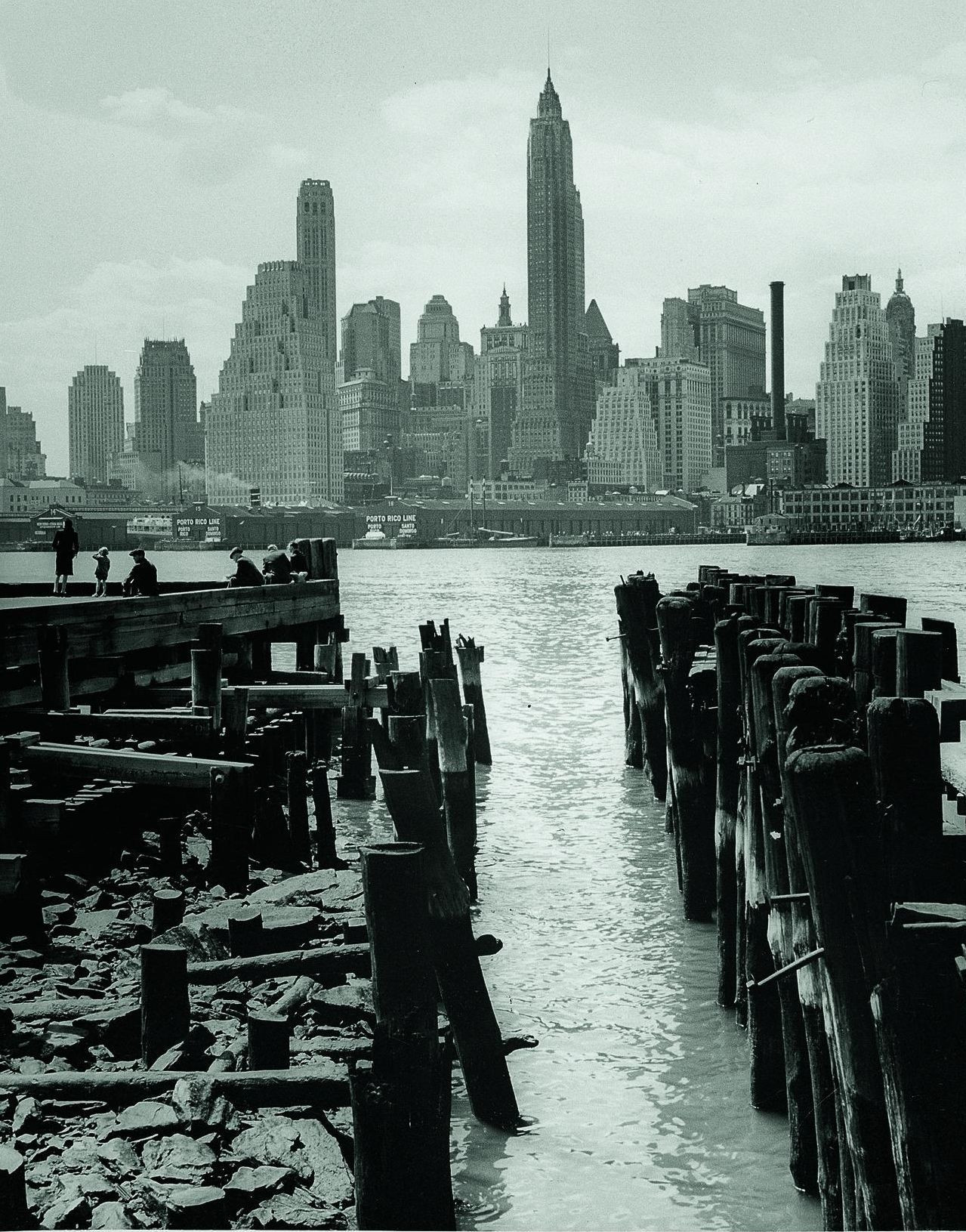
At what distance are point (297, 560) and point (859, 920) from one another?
20.8 metres

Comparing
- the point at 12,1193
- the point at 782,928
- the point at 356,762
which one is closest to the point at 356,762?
the point at 356,762

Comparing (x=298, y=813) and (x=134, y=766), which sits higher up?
(x=134, y=766)

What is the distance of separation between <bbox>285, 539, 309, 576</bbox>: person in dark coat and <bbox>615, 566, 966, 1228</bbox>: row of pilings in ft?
52.9

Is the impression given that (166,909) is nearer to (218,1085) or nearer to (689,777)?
(218,1085)

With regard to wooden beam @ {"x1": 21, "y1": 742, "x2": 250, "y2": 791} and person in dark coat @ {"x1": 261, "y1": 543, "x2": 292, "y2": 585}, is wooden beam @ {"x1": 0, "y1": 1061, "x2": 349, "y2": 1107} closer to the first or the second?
wooden beam @ {"x1": 21, "y1": 742, "x2": 250, "y2": 791}

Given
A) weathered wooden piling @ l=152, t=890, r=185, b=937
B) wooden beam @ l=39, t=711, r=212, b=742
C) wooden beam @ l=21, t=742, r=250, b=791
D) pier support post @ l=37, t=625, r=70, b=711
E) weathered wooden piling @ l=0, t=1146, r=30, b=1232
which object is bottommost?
weathered wooden piling @ l=152, t=890, r=185, b=937

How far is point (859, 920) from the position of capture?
4.64 m

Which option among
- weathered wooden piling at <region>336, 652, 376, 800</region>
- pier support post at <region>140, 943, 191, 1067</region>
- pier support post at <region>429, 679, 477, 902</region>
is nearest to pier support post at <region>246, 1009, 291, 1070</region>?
pier support post at <region>140, 943, 191, 1067</region>

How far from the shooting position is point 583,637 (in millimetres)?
49062

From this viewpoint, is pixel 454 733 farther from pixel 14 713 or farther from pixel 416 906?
pixel 416 906

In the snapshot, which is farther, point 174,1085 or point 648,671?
point 648,671

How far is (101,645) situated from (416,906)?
9.60 meters

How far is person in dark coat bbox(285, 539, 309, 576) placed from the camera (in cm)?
2469

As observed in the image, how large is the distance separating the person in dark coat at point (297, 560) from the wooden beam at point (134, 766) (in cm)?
1216
